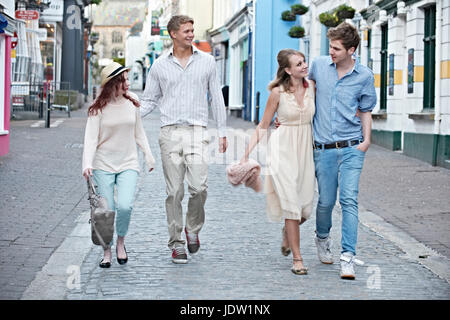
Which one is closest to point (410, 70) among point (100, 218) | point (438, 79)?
point (438, 79)

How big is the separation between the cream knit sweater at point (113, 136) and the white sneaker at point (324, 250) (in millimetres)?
1577

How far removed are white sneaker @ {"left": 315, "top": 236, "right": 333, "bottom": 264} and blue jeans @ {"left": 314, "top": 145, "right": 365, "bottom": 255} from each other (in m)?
0.22

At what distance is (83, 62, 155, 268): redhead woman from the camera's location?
20.5ft

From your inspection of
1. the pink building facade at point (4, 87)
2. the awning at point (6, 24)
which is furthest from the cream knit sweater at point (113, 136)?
the pink building facade at point (4, 87)

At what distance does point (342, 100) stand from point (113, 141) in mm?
1773

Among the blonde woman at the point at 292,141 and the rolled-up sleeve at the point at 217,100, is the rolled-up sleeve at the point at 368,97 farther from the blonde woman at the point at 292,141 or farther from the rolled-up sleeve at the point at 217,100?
the rolled-up sleeve at the point at 217,100

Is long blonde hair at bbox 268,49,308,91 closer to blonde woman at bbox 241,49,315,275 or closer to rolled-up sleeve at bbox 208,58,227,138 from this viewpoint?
blonde woman at bbox 241,49,315,275

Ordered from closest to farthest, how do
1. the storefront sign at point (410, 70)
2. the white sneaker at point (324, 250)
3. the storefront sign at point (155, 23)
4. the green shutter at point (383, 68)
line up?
the white sneaker at point (324, 250), the storefront sign at point (410, 70), the green shutter at point (383, 68), the storefront sign at point (155, 23)

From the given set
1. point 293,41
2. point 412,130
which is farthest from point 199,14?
point 412,130

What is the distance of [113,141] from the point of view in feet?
20.6

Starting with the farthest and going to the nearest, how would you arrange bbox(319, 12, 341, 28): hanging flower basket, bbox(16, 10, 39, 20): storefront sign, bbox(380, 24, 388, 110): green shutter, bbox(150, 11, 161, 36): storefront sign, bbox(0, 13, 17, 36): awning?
1. bbox(150, 11, 161, 36): storefront sign
2. bbox(16, 10, 39, 20): storefront sign
3. bbox(319, 12, 341, 28): hanging flower basket
4. bbox(380, 24, 388, 110): green shutter
5. bbox(0, 13, 17, 36): awning

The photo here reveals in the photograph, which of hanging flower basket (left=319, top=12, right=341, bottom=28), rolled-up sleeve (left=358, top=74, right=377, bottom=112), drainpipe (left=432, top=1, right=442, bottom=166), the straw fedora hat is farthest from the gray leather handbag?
hanging flower basket (left=319, top=12, right=341, bottom=28)

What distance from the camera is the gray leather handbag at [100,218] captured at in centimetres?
607
